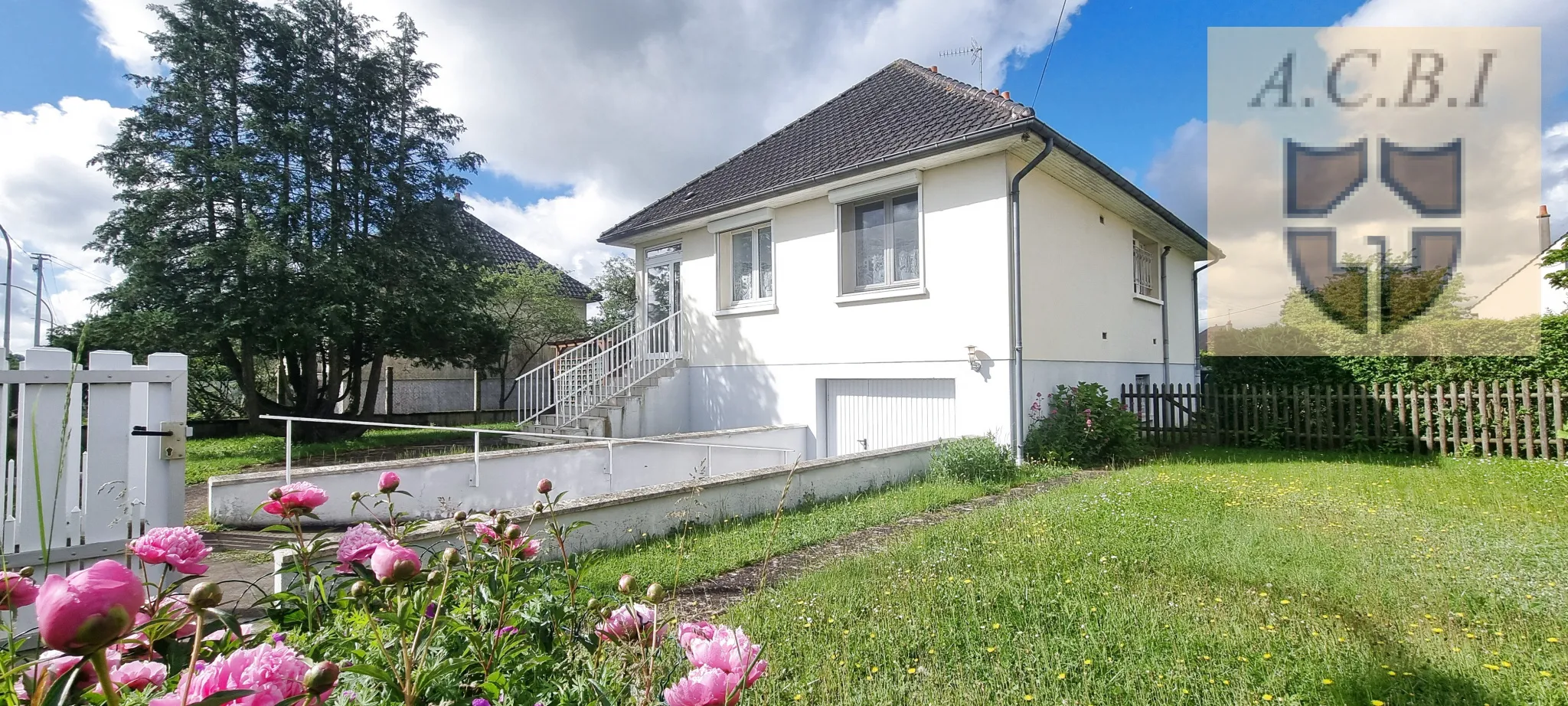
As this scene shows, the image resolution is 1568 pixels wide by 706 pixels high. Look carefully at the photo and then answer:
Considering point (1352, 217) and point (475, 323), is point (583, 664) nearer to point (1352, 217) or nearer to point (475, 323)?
point (1352, 217)

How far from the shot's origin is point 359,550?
1.57m

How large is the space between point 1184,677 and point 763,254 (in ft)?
31.7

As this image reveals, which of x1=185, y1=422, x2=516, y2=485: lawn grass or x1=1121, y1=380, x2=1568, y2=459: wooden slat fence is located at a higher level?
x1=1121, y1=380, x2=1568, y2=459: wooden slat fence

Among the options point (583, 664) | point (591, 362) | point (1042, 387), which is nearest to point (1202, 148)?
point (1042, 387)

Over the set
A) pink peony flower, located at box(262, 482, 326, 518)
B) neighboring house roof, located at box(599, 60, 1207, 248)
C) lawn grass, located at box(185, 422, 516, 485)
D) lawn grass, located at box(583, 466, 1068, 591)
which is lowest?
lawn grass, located at box(185, 422, 516, 485)

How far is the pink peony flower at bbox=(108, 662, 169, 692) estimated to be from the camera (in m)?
0.97

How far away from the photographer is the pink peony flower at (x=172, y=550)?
1.36 metres

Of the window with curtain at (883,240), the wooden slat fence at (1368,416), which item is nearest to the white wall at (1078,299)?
the wooden slat fence at (1368,416)

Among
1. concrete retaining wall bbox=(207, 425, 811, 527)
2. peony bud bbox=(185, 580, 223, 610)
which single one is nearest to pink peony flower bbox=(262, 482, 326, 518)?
peony bud bbox=(185, 580, 223, 610)

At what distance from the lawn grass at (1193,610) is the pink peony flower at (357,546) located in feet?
4.57

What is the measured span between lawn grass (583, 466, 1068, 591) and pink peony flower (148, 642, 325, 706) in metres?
2.47

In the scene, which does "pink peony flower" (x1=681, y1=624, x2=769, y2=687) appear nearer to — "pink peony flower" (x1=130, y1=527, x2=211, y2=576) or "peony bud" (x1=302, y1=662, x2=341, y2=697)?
"peony bud" (x1=302, y1=662, x2=341, y2=697)

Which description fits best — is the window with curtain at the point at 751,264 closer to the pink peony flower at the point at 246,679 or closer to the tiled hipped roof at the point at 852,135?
the tiled hipped roof at the point at 852,135

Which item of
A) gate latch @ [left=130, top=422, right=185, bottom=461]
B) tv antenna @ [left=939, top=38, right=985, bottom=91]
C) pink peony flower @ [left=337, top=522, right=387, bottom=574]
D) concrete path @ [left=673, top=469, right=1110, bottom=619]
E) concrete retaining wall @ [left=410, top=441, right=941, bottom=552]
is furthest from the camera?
tv antenna @ [left=939, top=38, right=985, bottom=91]
